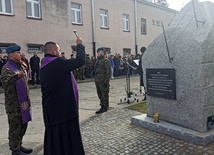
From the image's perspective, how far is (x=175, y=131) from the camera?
4434mm

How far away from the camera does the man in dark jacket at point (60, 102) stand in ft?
10.3

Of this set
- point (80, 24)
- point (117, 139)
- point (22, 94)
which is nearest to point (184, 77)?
point (117, 139)

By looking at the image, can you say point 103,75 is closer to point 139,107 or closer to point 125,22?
point 139,107

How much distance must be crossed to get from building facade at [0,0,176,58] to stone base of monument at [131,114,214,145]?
1079cm

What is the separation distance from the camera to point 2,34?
13.4 metres

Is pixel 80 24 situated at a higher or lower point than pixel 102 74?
higher

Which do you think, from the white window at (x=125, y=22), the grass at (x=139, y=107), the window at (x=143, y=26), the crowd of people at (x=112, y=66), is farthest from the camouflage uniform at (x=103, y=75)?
the window at (x=143, y=26)

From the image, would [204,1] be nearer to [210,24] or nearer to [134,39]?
[210,24]

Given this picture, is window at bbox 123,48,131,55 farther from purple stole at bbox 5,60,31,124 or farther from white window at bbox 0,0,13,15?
purple stole at bbox 5,60,31,124

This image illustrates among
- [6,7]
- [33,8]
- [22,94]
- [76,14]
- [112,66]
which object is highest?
[76,14]

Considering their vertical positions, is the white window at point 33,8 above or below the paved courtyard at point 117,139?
above

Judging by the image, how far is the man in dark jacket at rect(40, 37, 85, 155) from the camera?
10.3 feet

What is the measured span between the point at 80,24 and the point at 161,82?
14176mm

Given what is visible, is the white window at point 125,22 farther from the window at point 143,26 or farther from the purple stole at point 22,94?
the purple stole at point 22,94
